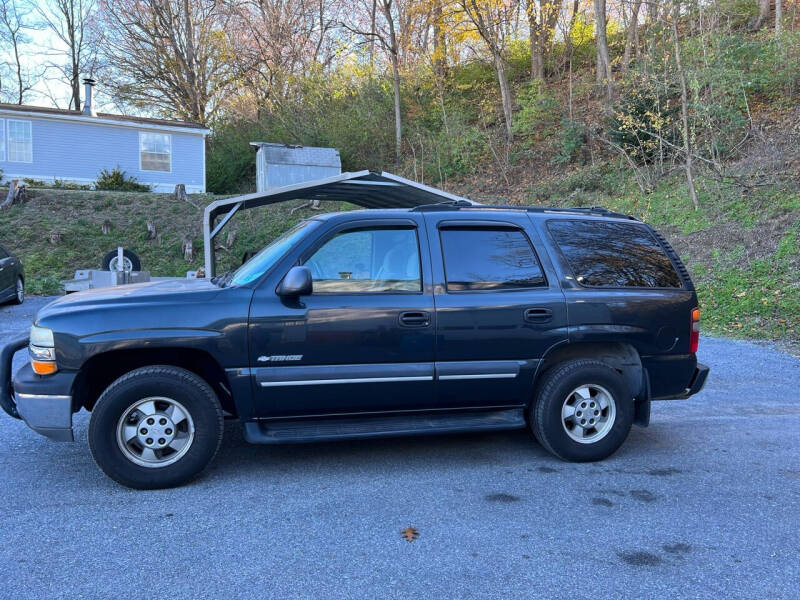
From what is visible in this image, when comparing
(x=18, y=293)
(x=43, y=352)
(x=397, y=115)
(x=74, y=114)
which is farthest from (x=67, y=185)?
(x=43, y=352)

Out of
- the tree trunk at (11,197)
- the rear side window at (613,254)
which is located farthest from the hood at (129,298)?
the tree trunk at (11,197)

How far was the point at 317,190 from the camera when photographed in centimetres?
1046

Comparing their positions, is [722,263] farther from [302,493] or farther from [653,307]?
[302,493]

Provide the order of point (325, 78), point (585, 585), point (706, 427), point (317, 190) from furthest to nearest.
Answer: point (325, 78), point (317, 190), point (706, 427), point (585, 585)

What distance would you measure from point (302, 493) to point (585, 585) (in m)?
1.84

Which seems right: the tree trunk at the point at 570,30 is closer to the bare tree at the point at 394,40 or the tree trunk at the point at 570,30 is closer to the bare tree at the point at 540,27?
the bare tree at the point at 540,27

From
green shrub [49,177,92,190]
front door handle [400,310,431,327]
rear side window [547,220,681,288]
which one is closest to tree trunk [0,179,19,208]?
green shrub [49,177,92,190]

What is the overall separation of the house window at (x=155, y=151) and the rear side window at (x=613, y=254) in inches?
994

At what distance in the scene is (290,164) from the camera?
24891 mm

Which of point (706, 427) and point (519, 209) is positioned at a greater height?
point (519, 209)

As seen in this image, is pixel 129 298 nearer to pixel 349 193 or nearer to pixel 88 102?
pixel 349 193

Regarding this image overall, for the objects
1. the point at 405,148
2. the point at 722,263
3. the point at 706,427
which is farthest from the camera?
the point at 405,148

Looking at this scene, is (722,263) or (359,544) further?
(722,263)

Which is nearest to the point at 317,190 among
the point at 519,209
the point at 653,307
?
the point at 519,209
